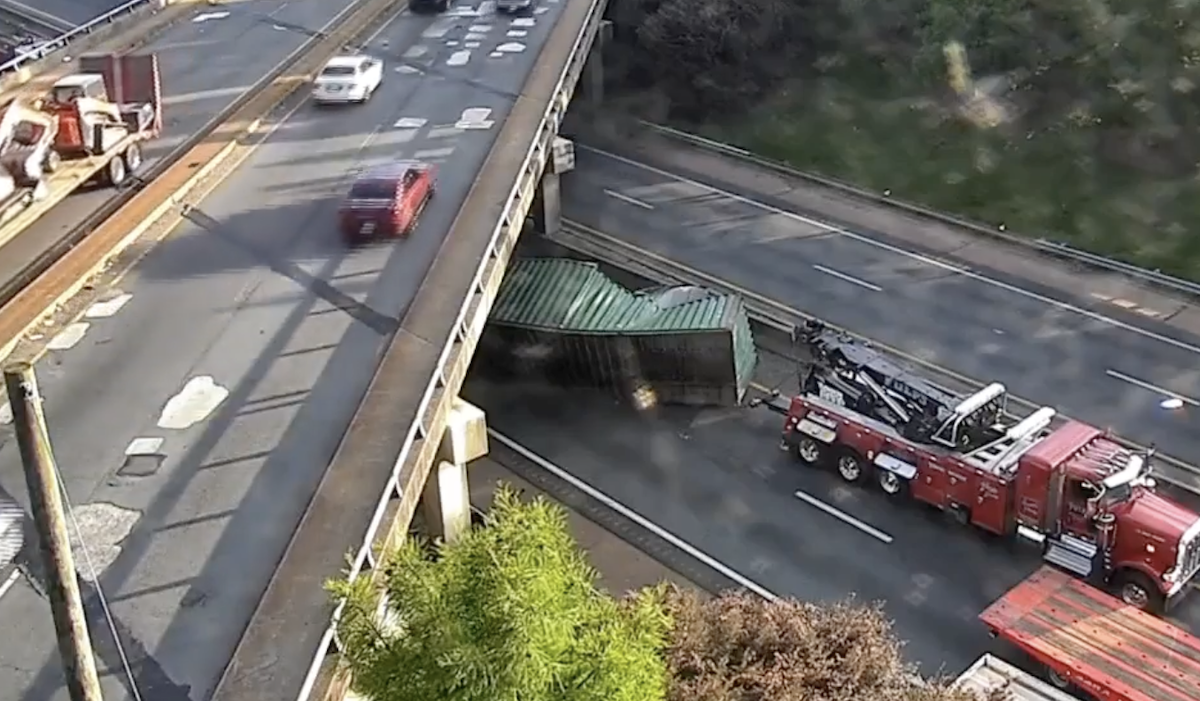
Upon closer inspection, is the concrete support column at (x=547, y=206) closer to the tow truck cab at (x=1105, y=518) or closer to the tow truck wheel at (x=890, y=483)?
the tow truck wheel at (x=890, y=483)

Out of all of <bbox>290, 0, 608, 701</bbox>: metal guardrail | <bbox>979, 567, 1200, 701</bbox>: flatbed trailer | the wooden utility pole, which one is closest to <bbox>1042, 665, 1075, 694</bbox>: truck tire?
<bbox>979, 567, 1200, 701</bbox>: flatbed trailer

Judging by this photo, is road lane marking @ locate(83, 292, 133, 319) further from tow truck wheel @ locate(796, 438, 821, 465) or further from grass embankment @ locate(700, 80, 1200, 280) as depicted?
grass embankment @ locate(700, 80, 1200, 280)

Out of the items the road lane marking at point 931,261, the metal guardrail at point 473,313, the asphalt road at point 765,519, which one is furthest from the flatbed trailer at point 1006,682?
the road lane marking at point 931,261

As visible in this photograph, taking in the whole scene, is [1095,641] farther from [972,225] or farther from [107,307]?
[972,225]

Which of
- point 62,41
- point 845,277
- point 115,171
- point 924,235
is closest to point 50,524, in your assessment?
point 115,171

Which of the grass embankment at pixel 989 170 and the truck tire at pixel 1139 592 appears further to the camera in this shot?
the grass embankment at pixel 989 170

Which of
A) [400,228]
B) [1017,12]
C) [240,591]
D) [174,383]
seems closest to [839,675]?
[240,591]
